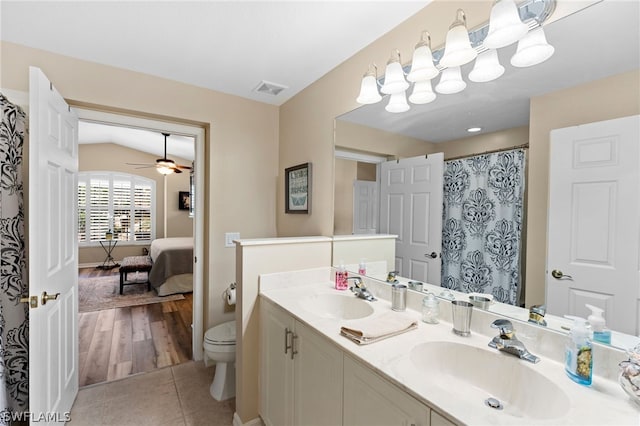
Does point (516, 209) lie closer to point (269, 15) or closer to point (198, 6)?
point (269, 15)

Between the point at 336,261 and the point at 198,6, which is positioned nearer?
the point at 198,6

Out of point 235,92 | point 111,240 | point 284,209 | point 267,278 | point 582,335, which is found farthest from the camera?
point 111,240

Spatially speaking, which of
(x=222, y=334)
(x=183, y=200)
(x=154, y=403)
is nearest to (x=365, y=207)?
(x=222, y=334)

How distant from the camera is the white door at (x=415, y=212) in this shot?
4.69ft

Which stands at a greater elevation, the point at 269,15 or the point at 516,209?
the point at 269,15

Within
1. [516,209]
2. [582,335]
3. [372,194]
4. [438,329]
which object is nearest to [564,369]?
[582,335]

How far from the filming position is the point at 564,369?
89cm

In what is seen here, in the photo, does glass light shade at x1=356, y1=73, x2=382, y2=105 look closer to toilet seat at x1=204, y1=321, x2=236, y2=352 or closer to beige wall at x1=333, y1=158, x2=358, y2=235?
beige wall at x1=333, y1=158, x2=358, y2=235

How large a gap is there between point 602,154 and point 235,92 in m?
2.44

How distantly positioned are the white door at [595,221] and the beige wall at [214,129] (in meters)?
2.20

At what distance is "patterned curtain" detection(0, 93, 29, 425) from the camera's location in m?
1.56

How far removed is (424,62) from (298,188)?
4.53 ft

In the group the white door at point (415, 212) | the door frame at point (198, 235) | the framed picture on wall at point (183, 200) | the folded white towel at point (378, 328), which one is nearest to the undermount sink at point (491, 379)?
the folded white towel at point (378, 328)

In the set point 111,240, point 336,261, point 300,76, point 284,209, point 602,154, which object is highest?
point 300,76
